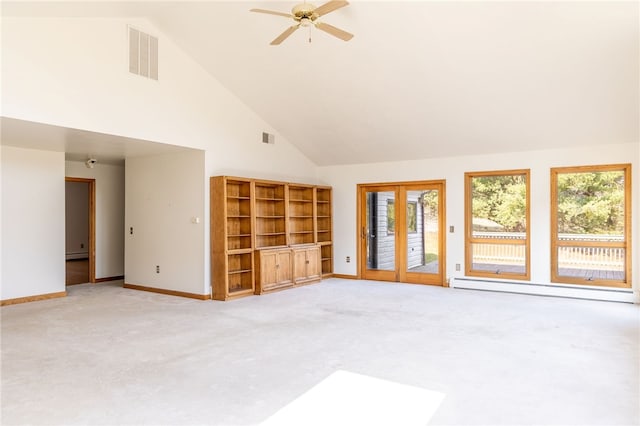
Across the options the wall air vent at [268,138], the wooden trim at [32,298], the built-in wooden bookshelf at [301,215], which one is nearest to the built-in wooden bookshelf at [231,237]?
the wall air vent at [268,138]

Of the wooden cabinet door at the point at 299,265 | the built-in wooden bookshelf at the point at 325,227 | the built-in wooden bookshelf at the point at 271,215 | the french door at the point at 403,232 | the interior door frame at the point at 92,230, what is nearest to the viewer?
the built-in wooden bookshelf at the point at 271,215

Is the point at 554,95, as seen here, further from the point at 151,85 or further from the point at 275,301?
the point at 151,85

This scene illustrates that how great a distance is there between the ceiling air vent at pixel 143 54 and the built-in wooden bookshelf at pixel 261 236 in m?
1.82

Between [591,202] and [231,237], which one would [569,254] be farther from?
[231,237]

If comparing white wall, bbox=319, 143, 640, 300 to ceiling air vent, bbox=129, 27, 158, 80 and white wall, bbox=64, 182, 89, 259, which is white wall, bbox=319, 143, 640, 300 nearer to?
ceiling air vent, bbox=129, 27, 158, 80

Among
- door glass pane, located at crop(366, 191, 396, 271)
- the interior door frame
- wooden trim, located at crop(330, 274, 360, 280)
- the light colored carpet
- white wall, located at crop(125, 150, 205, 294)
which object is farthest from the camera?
wooden trim, located at crop(330, 274, 360, 280)

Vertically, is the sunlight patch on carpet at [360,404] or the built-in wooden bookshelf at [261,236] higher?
the built-in wooden bookshelf at [261,236]

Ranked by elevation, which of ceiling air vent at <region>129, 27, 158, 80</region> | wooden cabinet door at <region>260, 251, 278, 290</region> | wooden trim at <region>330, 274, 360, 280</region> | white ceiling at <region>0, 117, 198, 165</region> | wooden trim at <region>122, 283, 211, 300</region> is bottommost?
wooden trim at <region>330, 274, 360, 280</region>

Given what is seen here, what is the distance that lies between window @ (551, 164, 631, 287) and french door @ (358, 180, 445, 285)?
1905mm

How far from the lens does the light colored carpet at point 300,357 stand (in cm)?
284

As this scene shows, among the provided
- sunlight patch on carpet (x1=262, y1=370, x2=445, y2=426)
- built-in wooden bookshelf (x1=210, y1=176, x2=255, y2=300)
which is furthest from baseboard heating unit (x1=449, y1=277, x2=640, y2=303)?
sunlight patch on carpet (x1=262, y1=370, x2=445, y2=426)

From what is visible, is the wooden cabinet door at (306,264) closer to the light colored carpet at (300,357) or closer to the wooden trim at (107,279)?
the light colored carpet at (300,357)

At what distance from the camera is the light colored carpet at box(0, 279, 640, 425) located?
9.31 feet

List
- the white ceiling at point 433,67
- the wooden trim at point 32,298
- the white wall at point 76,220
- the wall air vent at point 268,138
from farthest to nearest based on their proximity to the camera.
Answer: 1. the white wall at point 76,220
2. the wall air vent at point 268,138
3. the wooden trim at point 32,298
4. the white ceiling at point 433,67
